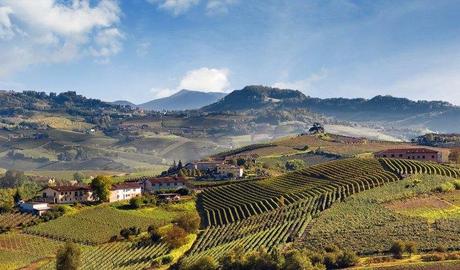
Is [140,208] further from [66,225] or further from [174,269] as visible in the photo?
[174,269]

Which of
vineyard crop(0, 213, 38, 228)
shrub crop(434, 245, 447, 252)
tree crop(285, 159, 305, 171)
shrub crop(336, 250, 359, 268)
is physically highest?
shrub crop(434, 245, 447, 252)

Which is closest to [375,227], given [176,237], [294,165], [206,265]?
[206,265]

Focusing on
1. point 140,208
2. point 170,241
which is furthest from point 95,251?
point 140,208

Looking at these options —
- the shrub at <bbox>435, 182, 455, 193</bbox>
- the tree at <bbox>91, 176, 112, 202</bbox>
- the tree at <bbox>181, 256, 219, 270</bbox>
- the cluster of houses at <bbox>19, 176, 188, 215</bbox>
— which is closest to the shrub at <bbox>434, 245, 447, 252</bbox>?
the tree at <bbox>181, 256, 219, 270</bbox>

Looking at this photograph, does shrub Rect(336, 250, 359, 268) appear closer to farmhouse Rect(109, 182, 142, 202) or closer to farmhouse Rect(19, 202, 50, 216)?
farmhouse Rect(19, 202, 50, 216)

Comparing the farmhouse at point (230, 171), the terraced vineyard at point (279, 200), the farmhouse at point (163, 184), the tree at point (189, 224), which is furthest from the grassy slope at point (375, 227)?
the farmhouse at point (230, 171)

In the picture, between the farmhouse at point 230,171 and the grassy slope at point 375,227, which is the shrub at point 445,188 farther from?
the farmhouse at point 230,171
